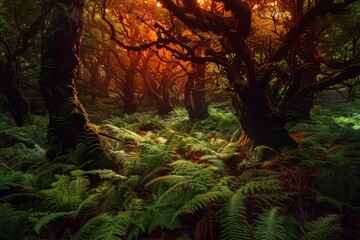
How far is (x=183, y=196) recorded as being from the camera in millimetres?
4137

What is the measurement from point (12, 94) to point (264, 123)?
10.4 meters

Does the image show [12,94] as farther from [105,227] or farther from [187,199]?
[187,199]

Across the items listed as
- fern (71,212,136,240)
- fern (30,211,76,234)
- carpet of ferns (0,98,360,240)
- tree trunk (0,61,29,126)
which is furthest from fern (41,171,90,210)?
tree trunk (0,61,29,126)

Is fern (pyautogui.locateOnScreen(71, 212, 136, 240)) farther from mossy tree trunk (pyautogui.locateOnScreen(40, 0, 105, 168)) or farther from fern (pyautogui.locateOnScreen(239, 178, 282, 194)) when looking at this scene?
mossy tree trunk (pyautogui.locateOnScreen(40, 0, 105, 168))

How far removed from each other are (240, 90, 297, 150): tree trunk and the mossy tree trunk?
3430 millimetres

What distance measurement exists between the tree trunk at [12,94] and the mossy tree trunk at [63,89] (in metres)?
6.37

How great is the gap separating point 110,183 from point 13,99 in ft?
29.5

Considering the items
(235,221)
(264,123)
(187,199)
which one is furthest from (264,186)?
(264,123)

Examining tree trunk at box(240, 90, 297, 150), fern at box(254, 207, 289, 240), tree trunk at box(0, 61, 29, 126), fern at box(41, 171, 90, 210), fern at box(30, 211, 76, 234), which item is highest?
tree trunk at box(0, 61, 29, 126)

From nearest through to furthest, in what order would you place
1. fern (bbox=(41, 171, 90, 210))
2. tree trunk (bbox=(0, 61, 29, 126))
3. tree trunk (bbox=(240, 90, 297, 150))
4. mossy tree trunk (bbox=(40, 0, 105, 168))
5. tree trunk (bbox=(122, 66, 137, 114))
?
fern (bbox=(41, 171, 90, 210)) < mossy tree trunk (bbox=(40, 0, 105, 168)) < tree trunk (bbox=(240, 90, 297, 150)) < tree trunk (bbox=(0, 61, 29, 126)) < tree trunk (bbox=(122, 66, 137, 114))

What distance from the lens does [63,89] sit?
630 cm

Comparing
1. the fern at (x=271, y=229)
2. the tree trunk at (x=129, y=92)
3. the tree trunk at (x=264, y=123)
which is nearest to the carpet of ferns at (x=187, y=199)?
the fern at (x=271, y=229)

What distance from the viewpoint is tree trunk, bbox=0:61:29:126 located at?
11.6 metres

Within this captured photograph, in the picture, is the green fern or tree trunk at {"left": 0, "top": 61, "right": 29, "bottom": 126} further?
tree trunk at {"left": 0, "top": 61, "right": 29, "bottom": 126}
